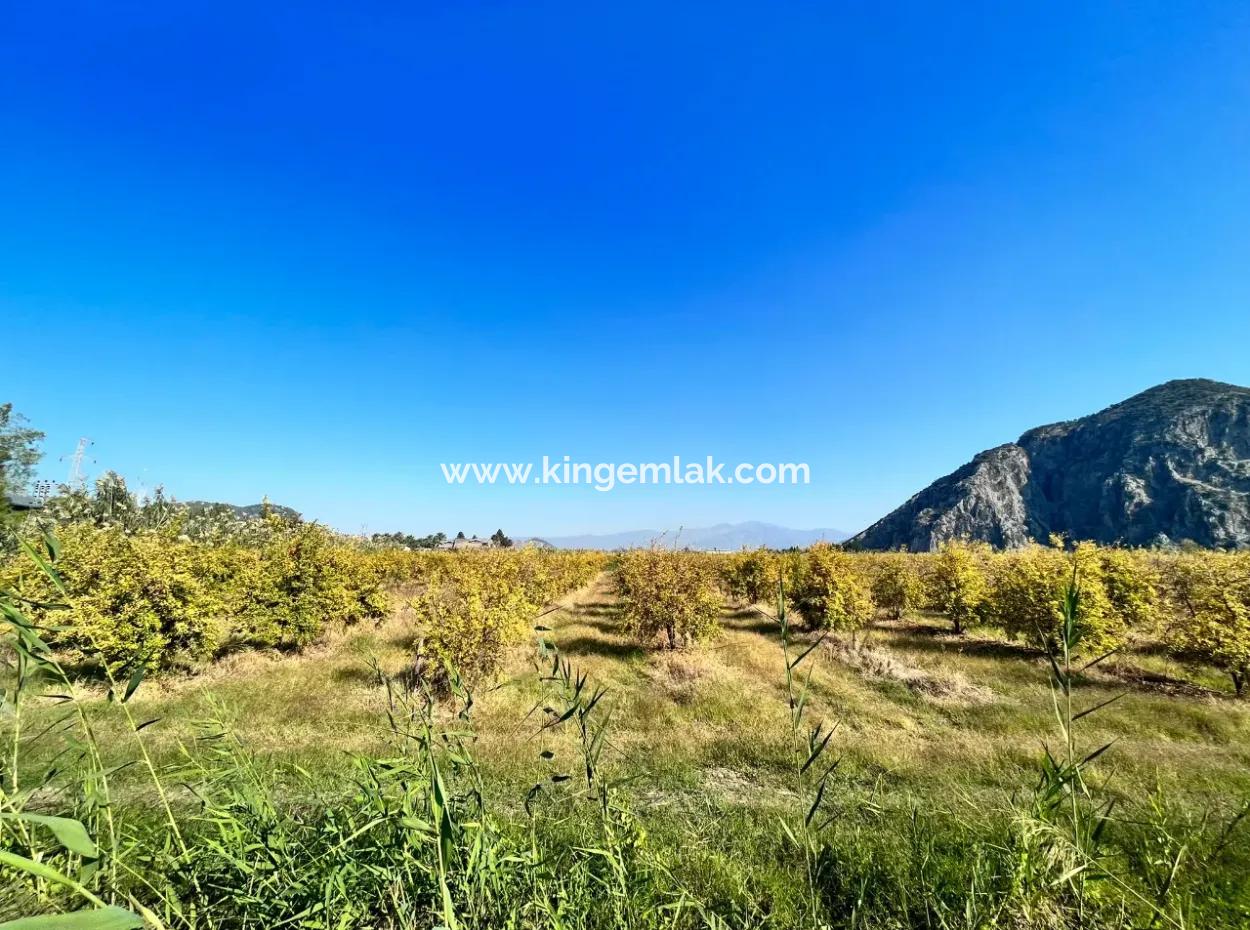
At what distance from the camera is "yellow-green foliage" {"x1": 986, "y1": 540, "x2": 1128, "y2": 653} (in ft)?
43.6

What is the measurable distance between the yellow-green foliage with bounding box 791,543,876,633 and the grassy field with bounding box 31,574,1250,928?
1.33m

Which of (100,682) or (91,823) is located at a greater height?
(91,823)

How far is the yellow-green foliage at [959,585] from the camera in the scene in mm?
18219

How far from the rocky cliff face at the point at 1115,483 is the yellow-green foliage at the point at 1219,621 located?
70.4 metres

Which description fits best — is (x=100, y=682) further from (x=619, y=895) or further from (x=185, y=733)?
(x=619, y=895)

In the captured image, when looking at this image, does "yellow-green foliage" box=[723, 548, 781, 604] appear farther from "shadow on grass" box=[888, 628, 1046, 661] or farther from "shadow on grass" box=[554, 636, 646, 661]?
"shadow on grass" box=[554, 636, 646, 661]

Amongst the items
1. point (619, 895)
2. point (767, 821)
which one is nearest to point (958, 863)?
point (767, 821)

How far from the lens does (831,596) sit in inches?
670

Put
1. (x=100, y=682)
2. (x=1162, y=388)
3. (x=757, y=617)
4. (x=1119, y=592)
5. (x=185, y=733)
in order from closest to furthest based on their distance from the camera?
(x=185, y=733), (x=100, y=682), (x=1119, y=592), (x=757, y=617), (x=1162, y=388)

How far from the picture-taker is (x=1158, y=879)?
4.26 meters

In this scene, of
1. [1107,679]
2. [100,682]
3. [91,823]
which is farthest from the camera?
[1107,679]

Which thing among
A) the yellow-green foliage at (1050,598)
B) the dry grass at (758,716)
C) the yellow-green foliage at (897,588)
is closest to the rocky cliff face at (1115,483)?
the yellow-green foliage at (897,588)

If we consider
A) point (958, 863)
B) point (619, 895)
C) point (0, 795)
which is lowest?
point (958, 863)

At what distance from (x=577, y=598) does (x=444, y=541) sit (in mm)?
49094
